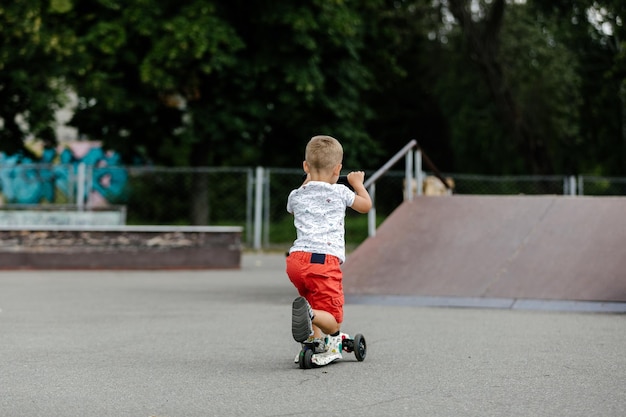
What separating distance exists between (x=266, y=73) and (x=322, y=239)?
19420 mm

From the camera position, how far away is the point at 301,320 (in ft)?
20.8

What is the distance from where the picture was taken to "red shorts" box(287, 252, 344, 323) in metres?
6.76

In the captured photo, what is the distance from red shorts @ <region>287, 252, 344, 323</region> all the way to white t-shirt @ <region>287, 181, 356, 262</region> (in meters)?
0.07

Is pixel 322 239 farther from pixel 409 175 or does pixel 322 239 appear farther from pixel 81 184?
pixel 81 184

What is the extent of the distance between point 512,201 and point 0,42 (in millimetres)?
12750

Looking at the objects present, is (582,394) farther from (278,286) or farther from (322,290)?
(278,286)

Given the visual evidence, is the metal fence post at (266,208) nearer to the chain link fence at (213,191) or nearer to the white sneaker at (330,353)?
the chain link fence at (213,191)

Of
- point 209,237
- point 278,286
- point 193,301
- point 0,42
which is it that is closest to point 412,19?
point 0,42

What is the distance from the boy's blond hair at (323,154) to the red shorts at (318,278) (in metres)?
0.55

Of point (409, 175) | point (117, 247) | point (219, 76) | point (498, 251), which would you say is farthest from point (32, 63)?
point (498, 251)

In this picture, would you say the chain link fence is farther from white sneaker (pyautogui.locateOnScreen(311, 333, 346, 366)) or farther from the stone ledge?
white sneaker (pyautogui.locateOnScreen(311, 333, 346, 366))

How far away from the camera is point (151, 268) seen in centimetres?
1756

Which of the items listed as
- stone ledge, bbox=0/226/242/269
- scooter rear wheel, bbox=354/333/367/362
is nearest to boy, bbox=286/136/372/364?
scooter rear wheel, bbox=354/333/367/362

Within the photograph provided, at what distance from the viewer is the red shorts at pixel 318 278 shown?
6762 millimetres
